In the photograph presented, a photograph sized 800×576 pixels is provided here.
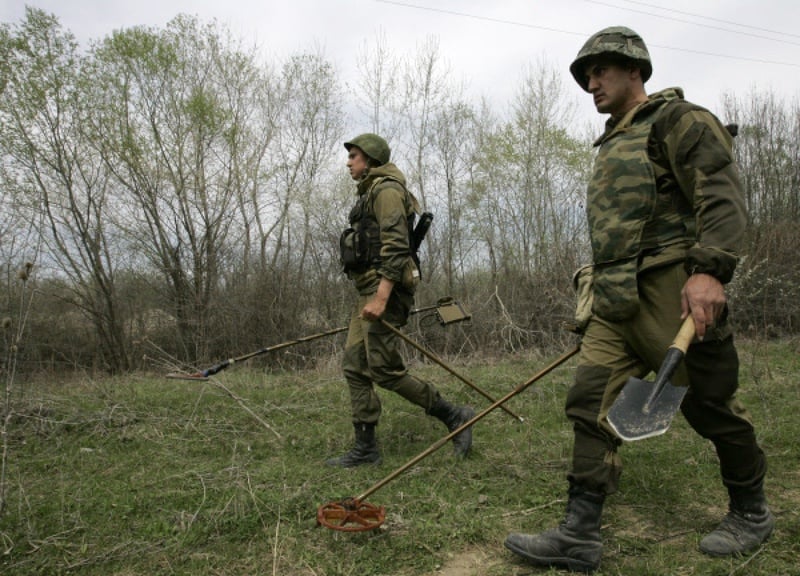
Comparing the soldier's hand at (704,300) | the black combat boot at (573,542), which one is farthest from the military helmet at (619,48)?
the black combat boot at (573,542)

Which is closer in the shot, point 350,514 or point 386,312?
point 350,514

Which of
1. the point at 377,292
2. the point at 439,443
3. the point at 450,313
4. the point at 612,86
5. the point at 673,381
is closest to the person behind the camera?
the point at 673,381

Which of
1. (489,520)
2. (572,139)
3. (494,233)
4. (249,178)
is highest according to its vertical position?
(572,139)

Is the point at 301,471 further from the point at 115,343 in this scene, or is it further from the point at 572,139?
the point at 572,139

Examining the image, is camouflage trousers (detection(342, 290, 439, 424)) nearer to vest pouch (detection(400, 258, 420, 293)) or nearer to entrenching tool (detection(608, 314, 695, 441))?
vest pouch (detection(400, 258, 420, 293))

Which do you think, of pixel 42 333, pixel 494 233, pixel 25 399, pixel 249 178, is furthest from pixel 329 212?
pixel 25 399

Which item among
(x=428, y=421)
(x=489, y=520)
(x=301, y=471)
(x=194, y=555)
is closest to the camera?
(x=194, y=555)

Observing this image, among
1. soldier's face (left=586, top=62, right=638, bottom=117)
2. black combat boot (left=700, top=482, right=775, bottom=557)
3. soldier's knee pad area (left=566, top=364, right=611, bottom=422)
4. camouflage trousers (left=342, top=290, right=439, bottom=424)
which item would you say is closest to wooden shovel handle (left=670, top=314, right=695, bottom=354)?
soldier's knee pad area (left=566, top=364, right=611, bottom=422)

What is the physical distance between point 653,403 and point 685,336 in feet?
0.87

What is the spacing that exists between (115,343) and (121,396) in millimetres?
8665

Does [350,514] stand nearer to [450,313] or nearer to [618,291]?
[618,291]

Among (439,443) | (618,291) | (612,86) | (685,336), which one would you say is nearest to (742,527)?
(685,336)

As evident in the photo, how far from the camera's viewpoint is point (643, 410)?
1938 mm

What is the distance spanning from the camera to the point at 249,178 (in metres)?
14.8
